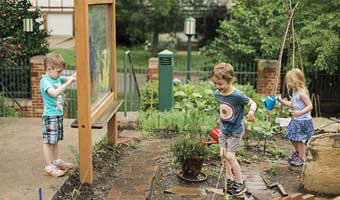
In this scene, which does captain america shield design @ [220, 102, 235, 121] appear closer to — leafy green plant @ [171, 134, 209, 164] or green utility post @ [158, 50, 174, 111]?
leafy green plant @ [171, 134, 209, 164]

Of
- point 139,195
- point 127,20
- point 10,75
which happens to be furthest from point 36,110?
point 127,20

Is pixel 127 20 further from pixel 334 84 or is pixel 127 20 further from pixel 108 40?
pixel 108 40

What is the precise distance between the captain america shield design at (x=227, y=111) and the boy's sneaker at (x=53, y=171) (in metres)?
1.78

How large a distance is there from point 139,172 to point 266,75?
593 cm

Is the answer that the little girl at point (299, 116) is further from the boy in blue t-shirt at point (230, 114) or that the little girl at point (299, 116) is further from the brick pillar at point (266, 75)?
the brick pillar at point (266, 75)

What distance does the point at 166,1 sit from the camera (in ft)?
63.5

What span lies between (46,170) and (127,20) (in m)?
16.6

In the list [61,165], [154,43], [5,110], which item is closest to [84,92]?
[61,165]

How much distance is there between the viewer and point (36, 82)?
1080cm

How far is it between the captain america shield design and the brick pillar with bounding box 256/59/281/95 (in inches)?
238

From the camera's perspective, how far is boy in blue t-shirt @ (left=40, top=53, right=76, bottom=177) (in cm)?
531

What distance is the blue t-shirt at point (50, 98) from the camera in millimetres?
5332

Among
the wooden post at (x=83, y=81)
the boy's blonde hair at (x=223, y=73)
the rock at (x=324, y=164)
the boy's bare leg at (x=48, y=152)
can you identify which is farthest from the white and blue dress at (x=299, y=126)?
the boy's bare leg at (x=48, y=152)

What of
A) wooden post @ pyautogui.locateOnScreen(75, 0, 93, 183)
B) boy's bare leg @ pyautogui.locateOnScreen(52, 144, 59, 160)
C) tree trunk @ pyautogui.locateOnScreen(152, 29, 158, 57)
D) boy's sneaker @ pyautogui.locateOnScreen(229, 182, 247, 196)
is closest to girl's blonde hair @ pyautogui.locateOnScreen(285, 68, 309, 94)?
boy's sneaker @ pyautogui.locateOnScreen(229, 182, 247, 196)
